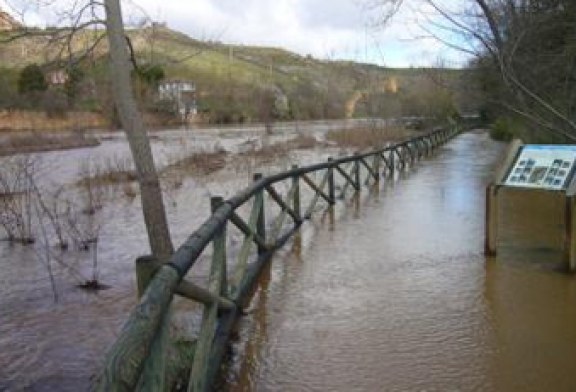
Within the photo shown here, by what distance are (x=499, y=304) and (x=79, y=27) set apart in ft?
17.5

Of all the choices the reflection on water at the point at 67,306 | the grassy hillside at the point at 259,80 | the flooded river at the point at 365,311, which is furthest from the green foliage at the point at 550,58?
the reflection on water at the point at 67,306

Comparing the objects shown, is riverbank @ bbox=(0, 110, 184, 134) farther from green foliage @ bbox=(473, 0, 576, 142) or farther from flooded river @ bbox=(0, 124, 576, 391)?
flooded river @ bbox=(0, 124, 576, 391)

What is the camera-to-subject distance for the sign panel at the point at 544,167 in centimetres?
817

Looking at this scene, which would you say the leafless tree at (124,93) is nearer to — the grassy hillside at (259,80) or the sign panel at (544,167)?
the grassy hillside at (259,80)

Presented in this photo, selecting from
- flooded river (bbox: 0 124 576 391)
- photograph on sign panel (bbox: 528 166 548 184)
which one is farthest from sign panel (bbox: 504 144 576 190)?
flooded river (bbox: 0 124 576 391)

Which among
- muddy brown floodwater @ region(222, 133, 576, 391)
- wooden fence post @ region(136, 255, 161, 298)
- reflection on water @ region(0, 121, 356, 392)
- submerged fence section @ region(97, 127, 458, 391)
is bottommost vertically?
reflection on water @ region(0, 121, 356, 392)

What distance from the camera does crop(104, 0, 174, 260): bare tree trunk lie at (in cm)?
774

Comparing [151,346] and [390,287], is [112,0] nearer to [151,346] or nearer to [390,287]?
[390,287]

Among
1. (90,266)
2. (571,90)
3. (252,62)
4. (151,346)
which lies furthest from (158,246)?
(252,62)

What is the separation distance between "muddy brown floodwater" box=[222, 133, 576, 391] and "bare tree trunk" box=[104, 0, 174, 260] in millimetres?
1358

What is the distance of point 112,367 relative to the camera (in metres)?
2.66

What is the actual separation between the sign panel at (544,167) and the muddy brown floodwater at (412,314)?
37.4 inches

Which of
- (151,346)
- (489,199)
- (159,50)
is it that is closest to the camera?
(151,346)

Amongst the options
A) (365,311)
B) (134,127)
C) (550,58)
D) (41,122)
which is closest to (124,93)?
(134,127)
